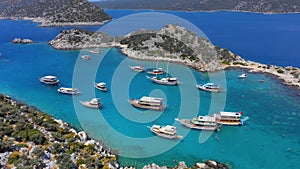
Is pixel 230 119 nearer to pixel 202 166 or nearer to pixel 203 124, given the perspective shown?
pixel 203 124

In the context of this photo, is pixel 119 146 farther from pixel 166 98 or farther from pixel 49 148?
pixel 166 98

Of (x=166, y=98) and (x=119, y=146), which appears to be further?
(x=166, y=98)

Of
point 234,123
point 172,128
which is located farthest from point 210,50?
point 172,128

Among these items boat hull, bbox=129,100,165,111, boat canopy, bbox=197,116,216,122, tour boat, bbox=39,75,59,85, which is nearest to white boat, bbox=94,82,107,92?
boat hull, bbox=129,100,165,111

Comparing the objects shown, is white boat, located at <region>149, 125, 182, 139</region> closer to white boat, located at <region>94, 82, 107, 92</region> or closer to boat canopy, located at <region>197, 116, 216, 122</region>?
boat canopy, located at <region>197, 116, 216, 122</region>

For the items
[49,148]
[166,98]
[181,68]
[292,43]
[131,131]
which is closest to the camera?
[49,148]

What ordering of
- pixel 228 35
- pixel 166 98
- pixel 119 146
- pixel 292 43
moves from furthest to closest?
pixel 228 35 < pixel 292 43 < pixel 166 98 < pixel 119 146
